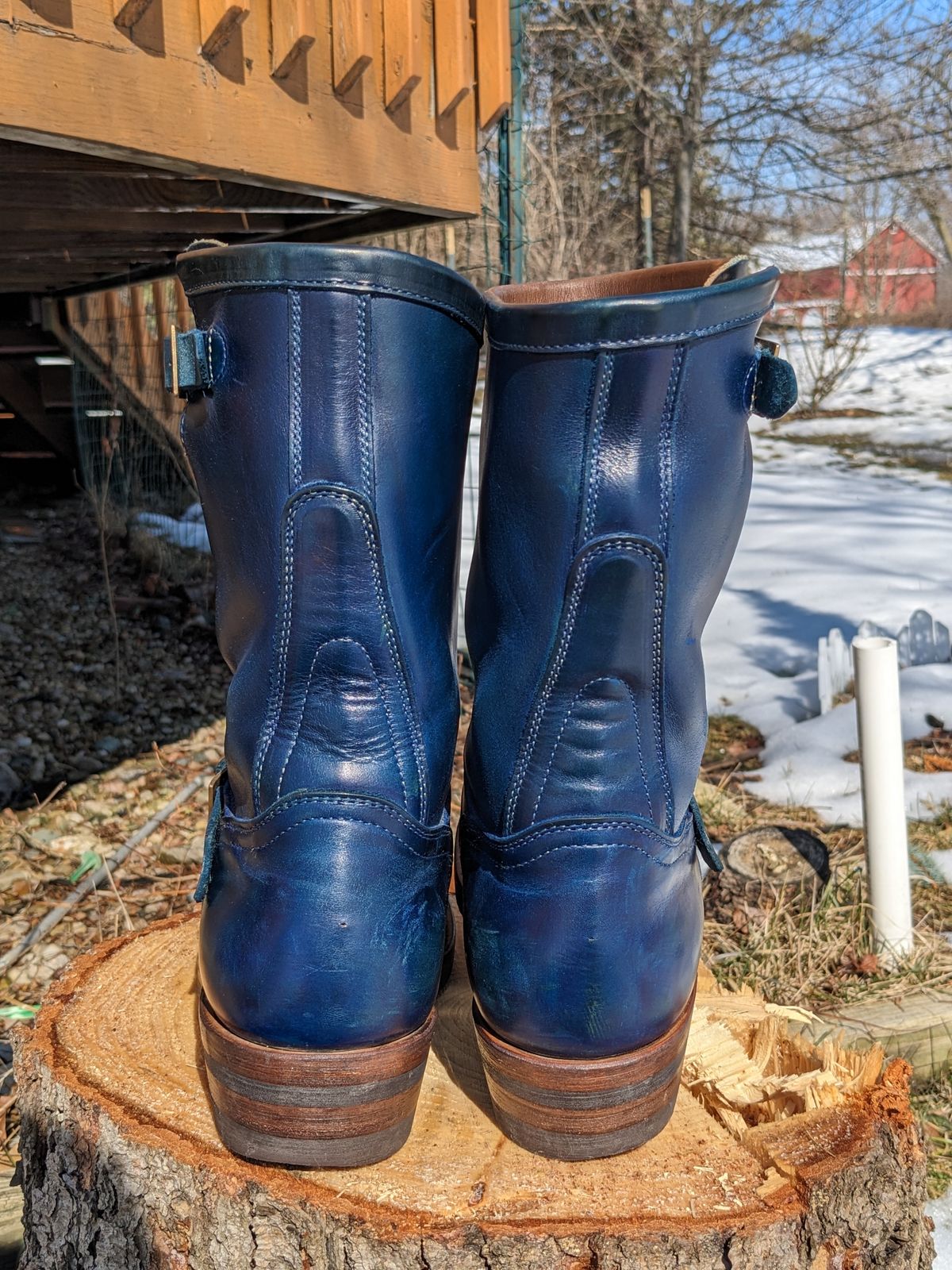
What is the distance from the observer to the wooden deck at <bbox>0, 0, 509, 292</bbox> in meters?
1.71

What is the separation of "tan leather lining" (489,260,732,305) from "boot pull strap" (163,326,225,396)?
283mm

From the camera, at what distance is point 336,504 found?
40.3 inches

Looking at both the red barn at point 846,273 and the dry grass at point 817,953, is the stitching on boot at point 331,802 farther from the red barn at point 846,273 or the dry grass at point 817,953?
the red barn at point 846,273

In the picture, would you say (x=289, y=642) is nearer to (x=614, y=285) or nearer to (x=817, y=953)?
(x=614, y=285)

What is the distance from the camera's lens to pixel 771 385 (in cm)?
105

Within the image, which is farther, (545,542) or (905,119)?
(905,119)

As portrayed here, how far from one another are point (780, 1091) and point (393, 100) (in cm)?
216

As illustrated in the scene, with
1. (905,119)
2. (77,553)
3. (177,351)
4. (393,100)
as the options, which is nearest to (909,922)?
(177,351)

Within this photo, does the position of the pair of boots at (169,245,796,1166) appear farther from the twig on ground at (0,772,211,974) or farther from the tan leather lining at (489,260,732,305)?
the twig on ground at (0,772,211,974)

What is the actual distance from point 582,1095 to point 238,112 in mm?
1824

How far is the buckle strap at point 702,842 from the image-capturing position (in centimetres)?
120

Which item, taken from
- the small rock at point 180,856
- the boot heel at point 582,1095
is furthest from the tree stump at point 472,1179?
the small rock at point 180,856

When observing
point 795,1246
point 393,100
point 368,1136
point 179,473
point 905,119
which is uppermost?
point 905,119

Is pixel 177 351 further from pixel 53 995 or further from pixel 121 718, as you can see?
pixel 121 718
